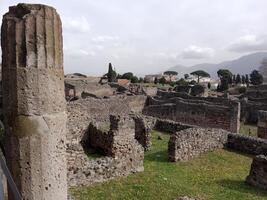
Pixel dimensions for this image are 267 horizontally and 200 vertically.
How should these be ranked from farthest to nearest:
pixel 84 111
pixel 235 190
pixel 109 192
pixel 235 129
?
1. pixel 235 129
2. pixel 84 111
3. pixel 235 190
4. pixel 109 192

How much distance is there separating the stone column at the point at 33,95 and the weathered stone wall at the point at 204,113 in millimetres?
17582

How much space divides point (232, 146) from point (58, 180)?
1258 centimetres

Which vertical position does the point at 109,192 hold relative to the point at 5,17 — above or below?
below

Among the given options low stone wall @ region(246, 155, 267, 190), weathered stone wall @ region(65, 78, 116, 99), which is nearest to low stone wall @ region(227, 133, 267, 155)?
low stone wall @ region(246, 155, 267, 190)

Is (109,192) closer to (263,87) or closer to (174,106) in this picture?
(174,106)

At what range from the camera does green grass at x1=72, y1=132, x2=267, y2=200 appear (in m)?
9.86

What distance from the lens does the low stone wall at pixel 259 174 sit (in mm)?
10953

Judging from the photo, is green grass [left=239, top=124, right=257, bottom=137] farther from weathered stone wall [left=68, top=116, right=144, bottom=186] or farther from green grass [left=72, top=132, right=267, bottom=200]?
weathered stone wall [left=68, top=116, right=144, bottom=186]

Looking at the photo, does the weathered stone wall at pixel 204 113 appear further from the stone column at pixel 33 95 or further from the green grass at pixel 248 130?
the stone column at pixel 33 95

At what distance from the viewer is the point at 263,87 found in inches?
1673

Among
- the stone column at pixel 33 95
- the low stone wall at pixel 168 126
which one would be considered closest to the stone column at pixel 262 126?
the low stone wall at pixel 168 126

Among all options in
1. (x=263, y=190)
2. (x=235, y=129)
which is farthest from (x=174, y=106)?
(x=263, y=190)

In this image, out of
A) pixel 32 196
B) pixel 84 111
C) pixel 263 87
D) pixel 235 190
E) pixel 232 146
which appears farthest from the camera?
pixel 263 87

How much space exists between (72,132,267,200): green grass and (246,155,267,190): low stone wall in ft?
0.83
